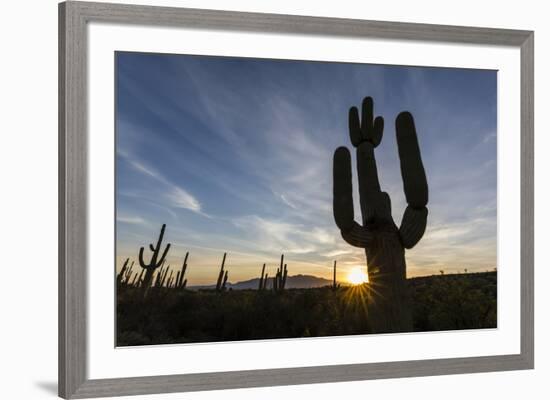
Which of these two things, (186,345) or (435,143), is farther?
(435,143)

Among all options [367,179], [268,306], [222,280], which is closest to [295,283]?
[268,306]

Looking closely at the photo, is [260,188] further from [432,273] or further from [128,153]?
[432,273]

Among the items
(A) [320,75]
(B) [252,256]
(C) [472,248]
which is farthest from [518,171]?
(B) [252,256]

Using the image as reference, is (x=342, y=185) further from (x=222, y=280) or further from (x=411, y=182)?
(x=222, y=280)

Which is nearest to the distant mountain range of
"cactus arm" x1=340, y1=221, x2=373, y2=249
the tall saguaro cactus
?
"cactus arm" x1=340, y1=221, x2=373, y2=249

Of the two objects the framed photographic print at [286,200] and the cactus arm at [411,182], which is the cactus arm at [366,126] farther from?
the cactus arm at [411,182]

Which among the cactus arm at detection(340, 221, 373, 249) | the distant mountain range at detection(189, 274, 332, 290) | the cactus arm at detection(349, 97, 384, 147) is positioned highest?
the cactus arm at detection(349, 97, 384, 147)

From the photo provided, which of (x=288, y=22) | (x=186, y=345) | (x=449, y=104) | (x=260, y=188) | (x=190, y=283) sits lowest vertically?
(x=186, y=345)

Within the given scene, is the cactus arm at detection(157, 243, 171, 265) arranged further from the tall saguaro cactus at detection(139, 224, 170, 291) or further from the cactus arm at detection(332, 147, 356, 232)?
the cactus arm at detection(332, 147, 356, 232)

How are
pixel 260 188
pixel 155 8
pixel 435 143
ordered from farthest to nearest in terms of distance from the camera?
pixel 435 143 → pixel 260 188 → pixel 155 8
